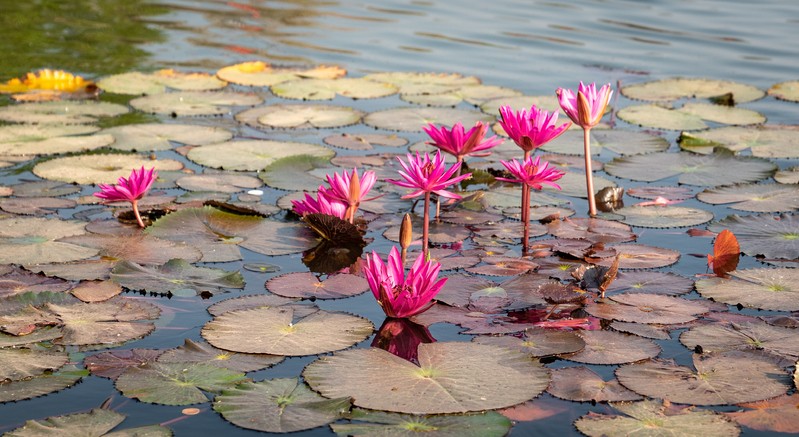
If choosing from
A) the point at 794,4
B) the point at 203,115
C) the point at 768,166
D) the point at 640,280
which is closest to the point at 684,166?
the point at 768,166

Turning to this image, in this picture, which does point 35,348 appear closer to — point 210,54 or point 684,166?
point 684,166

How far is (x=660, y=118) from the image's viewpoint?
5.72m

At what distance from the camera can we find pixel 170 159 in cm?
487

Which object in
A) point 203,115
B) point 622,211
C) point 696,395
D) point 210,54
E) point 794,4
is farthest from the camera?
point 794,4

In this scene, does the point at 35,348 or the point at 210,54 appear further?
the point at 210,54

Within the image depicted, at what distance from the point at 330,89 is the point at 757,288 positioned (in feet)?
12.1

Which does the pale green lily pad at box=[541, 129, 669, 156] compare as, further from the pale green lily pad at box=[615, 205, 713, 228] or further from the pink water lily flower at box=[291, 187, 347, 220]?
the pink water lily flower at box=[291, 187, 347, 220]

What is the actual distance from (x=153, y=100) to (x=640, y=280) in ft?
11.9

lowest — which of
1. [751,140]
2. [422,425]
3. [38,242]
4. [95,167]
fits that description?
[422,425]

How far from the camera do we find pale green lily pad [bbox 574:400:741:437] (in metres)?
2.40

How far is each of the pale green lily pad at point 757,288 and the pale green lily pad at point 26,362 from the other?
2.11 metres

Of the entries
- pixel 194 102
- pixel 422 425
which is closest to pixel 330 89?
pixel 194 102

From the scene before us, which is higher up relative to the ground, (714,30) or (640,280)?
(714,30)

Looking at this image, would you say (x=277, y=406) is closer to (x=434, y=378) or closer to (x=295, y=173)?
(x=434, y=378)
